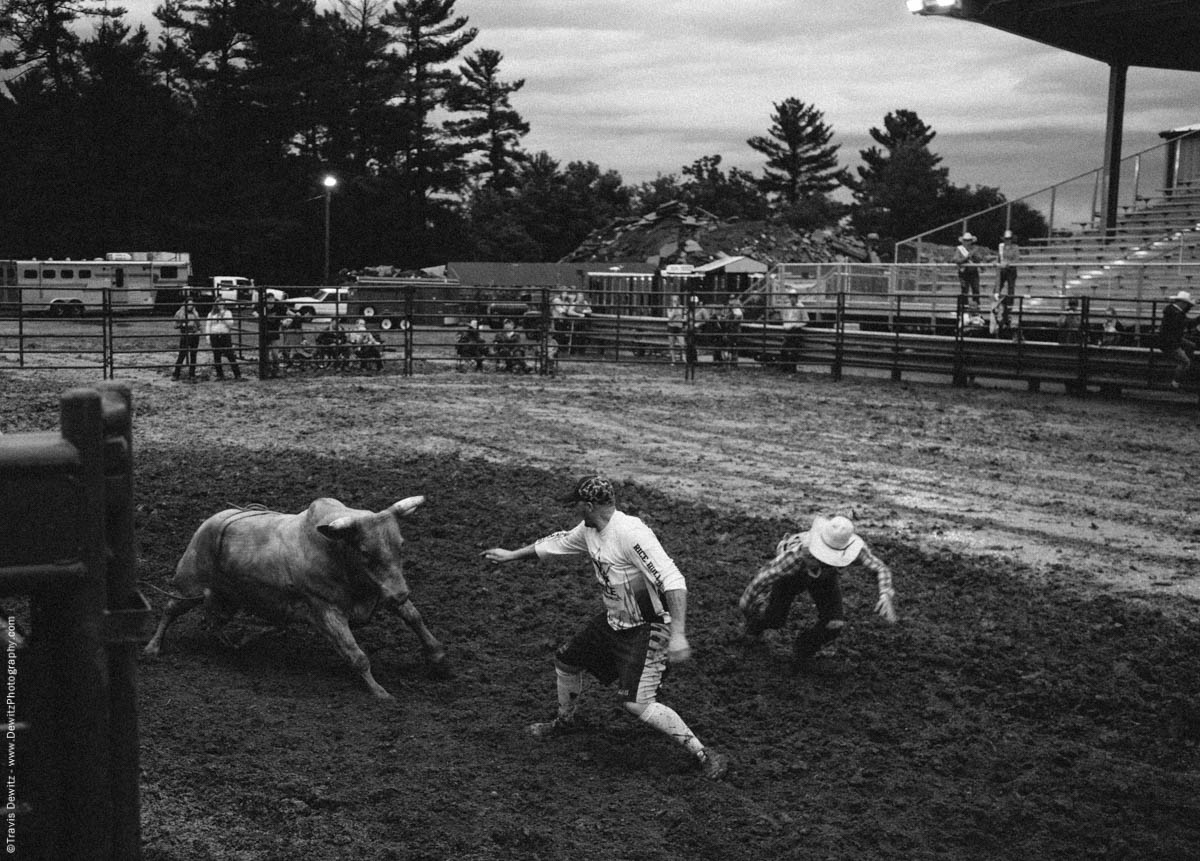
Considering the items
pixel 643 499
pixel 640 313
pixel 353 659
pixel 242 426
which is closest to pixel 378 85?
pixel 640 313

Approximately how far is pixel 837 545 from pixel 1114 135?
93.4 feet

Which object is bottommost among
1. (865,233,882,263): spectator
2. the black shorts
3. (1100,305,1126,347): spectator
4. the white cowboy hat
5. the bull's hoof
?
the bull's hoof

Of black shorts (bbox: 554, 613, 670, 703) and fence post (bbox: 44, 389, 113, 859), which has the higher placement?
fence post (bbox: 44, 389, 113, 859)

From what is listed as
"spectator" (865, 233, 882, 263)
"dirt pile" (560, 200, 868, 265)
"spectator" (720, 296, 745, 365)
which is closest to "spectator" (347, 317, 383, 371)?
"spectator" (720, 296, 745, 365)

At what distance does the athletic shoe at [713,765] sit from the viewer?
5312 millimetres

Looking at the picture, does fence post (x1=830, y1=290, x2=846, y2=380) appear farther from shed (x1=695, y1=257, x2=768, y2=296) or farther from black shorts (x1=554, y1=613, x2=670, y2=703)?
black shorts (x1=554, y1=613, x2=670, y2=703)

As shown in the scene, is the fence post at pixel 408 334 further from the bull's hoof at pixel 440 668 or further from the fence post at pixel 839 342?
the bull's hoof at pixel 440 668

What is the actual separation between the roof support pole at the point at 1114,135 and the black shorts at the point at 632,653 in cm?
2888

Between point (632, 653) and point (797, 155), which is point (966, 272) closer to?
point (632, 653)

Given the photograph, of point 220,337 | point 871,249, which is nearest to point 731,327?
point 220,337

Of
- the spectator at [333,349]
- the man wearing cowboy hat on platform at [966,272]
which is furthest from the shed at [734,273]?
the spectator at [333,349]

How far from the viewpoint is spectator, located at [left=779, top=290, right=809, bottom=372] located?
953 inches

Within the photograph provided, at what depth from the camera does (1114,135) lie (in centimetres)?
3117

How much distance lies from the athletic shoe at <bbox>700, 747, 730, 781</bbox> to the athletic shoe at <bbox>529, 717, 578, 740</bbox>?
70 centimetres
